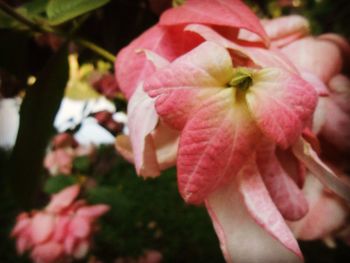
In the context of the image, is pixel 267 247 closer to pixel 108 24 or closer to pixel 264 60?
pixel 264 60

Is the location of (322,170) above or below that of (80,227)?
above

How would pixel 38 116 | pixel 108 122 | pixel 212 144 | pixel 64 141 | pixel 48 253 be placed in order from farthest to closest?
pixel 64 141
pixel 48 253
pixel 108 122
pixel 38 116
pixel 212 144

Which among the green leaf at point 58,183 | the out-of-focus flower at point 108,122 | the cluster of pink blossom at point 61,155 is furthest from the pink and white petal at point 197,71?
the green leaf at point 58,183

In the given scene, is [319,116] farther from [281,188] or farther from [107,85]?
[107,85]

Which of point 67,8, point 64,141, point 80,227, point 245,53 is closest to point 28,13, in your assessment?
point 67,8

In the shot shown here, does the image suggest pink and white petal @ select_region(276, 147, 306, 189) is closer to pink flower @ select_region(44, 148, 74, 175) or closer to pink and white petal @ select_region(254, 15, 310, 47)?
pink and white petal @ select_region(254, 15, 310, 47)

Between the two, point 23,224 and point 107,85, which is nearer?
point 107,85
